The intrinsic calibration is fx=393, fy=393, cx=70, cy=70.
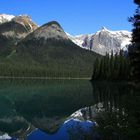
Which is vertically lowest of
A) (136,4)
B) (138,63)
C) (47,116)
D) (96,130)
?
(47,116)

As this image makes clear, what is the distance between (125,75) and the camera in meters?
→ 142

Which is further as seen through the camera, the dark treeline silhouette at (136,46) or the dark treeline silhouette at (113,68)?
the dark treeline silhouette at (113,68)

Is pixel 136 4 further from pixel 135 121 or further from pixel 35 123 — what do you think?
pixel 135 121

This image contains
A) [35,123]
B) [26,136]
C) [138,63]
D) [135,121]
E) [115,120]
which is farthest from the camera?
[35,123]

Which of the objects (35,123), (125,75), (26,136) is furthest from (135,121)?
(125,75)

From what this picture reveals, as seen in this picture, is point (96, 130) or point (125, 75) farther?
point (125, 75)

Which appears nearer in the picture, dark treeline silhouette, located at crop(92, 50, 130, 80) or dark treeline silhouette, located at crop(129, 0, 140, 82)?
dark treeline silhouette, located at crop(129, 0, 140, 82)

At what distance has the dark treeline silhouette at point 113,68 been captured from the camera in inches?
5605

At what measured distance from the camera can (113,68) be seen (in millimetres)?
148625

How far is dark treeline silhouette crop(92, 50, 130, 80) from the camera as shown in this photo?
142m

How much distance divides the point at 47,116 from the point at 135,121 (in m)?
33.6

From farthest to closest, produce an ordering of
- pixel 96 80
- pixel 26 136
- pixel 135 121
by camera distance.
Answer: pixel 96 80, pixel 26 136, pixel 135 121

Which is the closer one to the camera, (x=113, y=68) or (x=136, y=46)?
(x=136, y=46)

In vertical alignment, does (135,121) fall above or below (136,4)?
below
